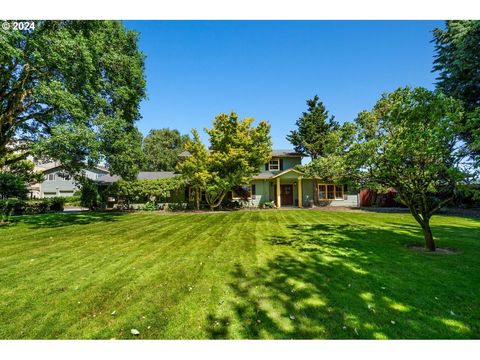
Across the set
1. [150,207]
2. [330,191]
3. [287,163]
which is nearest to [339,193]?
[330,191]

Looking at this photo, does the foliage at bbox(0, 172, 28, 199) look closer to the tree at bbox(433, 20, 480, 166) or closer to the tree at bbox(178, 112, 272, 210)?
the tree at bbox(178, 112, 272, 210)

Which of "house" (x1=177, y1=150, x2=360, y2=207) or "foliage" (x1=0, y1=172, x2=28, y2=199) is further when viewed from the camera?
"house" (x1=177, y1=150, x2=360, y2=207)

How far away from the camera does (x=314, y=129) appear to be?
3297cm

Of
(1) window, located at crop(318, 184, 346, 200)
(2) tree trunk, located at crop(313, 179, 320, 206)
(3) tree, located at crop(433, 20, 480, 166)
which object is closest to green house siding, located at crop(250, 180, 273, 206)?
(2) tree trunk, located at crop(313, 179, 320, 206)

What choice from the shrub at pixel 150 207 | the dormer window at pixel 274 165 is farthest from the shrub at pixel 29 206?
the dormer window at pixel 274 165

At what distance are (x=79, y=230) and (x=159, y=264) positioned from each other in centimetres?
740

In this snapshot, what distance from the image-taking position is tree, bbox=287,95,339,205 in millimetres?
32875

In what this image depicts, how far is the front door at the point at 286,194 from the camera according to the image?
26234 millimetres

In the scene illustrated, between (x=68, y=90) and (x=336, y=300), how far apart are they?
15.3 m

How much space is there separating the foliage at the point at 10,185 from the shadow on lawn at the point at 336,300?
87.6ft

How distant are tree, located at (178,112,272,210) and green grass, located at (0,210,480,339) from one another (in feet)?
38.3

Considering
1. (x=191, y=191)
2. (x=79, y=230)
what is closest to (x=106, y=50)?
(x=79, y=230)

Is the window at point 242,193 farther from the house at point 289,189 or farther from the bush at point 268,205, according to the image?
the bush at point 268,205
